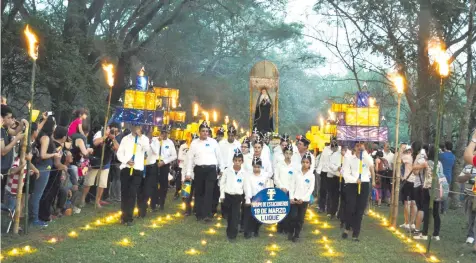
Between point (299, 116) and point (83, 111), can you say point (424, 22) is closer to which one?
point (83, 111)

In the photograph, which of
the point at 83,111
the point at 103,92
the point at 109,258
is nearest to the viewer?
the point at 109,258

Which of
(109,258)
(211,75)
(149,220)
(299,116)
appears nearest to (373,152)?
(149,220)

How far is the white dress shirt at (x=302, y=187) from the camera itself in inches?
412

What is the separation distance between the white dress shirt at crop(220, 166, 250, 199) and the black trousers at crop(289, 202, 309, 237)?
94 cm

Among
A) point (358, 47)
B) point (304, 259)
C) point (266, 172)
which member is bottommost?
point (304, 259)

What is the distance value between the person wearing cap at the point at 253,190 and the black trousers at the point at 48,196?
3.35 m

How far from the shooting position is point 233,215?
10.2 m

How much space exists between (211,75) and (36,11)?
89.4 ft

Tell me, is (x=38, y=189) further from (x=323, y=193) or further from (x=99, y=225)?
(x=323, y=193)

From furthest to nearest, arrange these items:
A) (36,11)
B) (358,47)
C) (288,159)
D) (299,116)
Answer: (299,116) → (358,47) → (36,11) → (288,159)

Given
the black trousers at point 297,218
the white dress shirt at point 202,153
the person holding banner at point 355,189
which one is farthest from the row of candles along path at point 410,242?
the white dress shirt at point 202,153

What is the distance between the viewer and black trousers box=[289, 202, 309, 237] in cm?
1030

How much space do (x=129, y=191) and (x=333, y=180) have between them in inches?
198

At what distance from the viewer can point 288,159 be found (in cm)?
1100
